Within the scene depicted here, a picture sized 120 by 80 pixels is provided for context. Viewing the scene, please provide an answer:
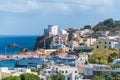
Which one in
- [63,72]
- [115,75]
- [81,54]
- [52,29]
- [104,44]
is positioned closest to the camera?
[115,75]

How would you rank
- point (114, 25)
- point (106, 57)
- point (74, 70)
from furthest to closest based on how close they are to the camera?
point (114, 25) < point (106, 57) < point (74, 70)

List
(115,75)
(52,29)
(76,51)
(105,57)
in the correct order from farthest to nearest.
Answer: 1. (52,29)
2. (76,51)
3. (105,57)
4. (115,75)

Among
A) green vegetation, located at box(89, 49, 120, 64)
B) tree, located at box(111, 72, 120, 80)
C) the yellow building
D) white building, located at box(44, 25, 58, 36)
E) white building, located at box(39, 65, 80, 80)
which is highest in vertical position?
white building, located at box(44, 25, 58, 36)

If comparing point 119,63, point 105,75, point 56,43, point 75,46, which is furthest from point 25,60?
point 105,75

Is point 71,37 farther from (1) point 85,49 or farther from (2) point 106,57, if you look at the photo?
(2) point 106,57

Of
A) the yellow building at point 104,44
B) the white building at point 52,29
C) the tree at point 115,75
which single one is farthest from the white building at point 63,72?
the white building at point 52,29

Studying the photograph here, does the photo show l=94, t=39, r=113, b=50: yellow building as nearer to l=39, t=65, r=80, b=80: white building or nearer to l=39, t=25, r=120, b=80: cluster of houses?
l=39, t=25, r=120, b=80: cluster of houses

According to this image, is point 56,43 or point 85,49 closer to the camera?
point 85,49

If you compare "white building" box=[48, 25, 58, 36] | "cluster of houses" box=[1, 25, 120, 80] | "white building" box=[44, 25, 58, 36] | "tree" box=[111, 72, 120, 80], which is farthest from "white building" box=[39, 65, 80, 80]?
"white building" box=[48, 25, 58, 36]

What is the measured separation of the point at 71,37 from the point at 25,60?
20551mm

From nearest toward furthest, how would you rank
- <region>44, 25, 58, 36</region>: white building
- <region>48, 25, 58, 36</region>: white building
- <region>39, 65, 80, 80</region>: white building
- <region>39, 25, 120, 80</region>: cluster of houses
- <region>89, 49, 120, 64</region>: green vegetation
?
1. <region>39, 65, 80, 80</region>: white building
2. <region>39, 25, 120, 80</region>: cluster of houses
3. <region>89, 49, 120, 64</region>: green vegetation
4. <region>44, 25, 58, 36</region>: white building
5. <region>48, 25, 58, 36</region>: white building

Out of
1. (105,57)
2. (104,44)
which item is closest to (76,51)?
(104,44)

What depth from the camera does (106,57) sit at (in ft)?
164

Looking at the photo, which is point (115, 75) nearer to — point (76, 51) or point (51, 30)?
point (76, 51)
